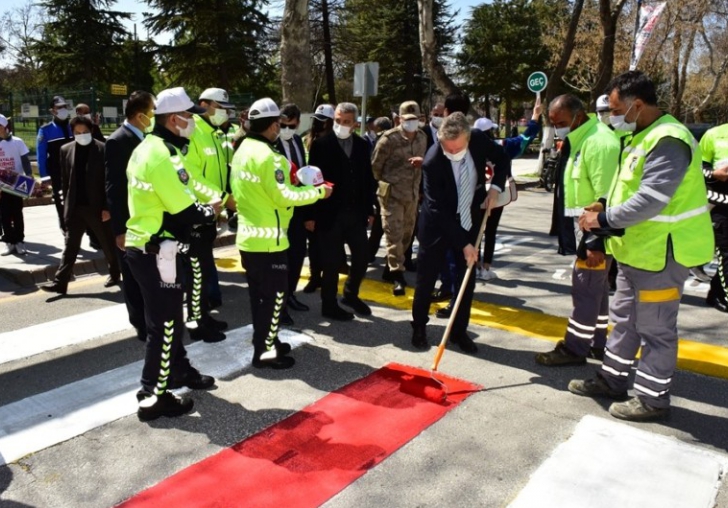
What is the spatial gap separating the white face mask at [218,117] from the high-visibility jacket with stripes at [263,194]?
1769 millimetres

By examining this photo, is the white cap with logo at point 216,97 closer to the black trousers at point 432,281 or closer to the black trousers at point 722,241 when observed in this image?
the black trousers at point 432,281

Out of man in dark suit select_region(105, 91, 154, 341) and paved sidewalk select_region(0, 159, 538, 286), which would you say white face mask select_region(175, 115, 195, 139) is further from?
paved sidewalk select_region(0, 159, 538, 286)

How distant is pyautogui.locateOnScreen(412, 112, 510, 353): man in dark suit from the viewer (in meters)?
4.85

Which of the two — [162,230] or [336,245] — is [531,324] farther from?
[162,230]

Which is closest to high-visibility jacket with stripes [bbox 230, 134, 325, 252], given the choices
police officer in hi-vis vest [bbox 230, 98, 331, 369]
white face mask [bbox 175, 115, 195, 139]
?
police officer in hi-vis vest [bbox 230, 98, 331, 369]

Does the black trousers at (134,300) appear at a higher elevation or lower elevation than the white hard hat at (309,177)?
lower

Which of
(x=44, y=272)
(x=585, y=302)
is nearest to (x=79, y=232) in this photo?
(x=44, y=272)

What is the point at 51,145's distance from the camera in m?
8.15

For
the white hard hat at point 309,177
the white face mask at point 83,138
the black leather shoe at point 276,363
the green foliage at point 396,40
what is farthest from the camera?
the green foliage at point 396,40

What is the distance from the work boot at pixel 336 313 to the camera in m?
5.80

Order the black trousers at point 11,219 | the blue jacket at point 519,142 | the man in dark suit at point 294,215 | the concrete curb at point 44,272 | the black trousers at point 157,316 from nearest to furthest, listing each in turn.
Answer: the black trousers at point 157,316 → the man in dark suit at point 294,215 → the blue jacket at point 519,142 → the concrete curb at point 44,272 → the black trousers at point 11,219

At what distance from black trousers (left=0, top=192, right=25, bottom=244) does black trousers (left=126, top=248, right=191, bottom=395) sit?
539 centimetres

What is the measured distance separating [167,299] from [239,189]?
1.07 m

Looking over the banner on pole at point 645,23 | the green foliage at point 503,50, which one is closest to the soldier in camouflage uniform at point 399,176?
the banner on pole at point 645,23
